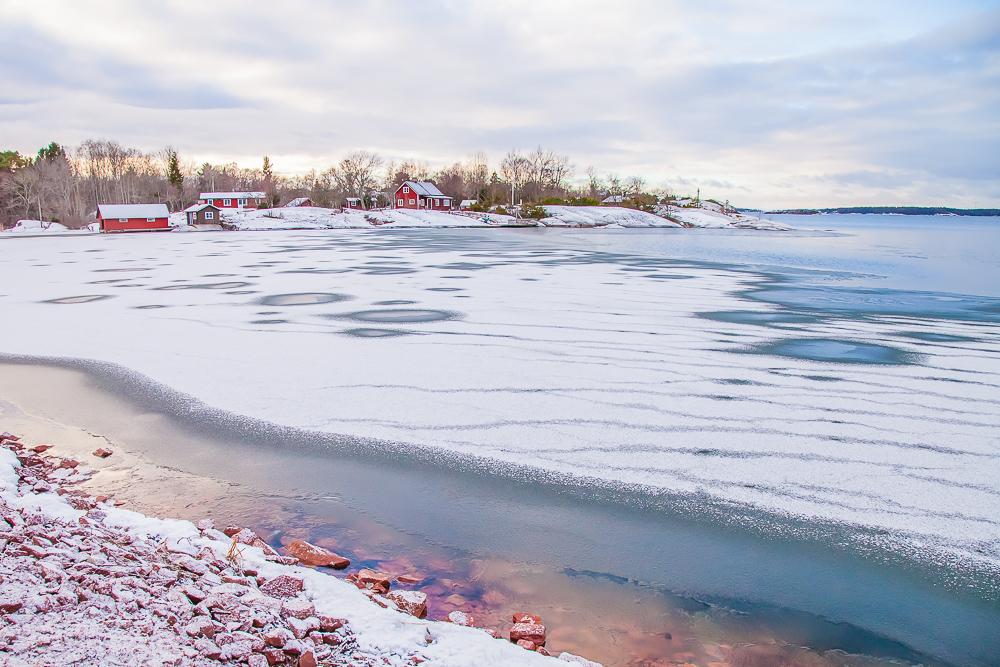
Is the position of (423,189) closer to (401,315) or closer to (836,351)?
(401,315)

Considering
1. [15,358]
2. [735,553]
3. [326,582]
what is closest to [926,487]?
[735,553]

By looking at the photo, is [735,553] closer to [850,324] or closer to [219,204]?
[850,324]

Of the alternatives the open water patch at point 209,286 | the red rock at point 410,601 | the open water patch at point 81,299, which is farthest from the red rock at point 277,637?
the open water patch at point 209,286

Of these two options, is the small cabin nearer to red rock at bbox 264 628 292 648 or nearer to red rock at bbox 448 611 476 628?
red rock at bbox 448 611 476 628

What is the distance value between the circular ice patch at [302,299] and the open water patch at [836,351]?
8182 millimetres

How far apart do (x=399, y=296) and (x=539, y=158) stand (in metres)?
109

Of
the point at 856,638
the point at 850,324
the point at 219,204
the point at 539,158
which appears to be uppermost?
the point at 539,158

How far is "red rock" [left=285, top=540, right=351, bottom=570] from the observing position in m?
3.94

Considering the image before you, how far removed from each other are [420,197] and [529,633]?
3330 inches

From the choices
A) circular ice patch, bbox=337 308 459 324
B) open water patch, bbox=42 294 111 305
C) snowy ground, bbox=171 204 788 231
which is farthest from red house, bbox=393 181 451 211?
circular ice patch, bbox=337 308 459 324

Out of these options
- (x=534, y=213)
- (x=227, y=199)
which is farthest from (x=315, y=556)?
(x=227, y=199)

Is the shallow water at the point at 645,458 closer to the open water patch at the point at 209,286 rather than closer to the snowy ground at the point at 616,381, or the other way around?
the snowy ground at the point at 616,381

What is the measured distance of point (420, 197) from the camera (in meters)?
85.1

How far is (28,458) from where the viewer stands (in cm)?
520
